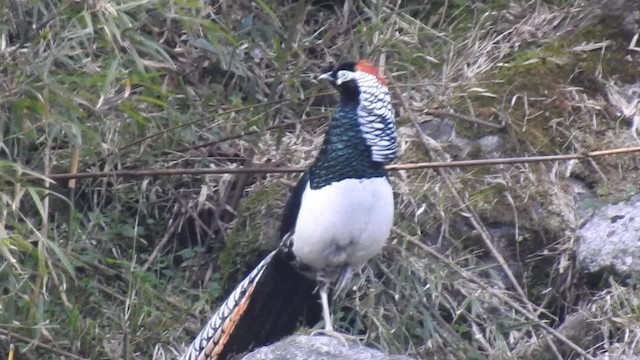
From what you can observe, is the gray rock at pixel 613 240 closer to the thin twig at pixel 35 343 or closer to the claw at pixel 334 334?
the claw at pixel 334 334

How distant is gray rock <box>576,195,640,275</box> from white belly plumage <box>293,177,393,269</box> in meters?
1.07

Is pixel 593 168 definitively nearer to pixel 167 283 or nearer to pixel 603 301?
pixel 603 301

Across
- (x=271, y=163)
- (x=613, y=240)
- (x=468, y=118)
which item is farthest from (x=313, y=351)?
(x=468, y=118)

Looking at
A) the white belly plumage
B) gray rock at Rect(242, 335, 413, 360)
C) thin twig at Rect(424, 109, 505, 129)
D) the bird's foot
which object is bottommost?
thin twig at Rect(424, 109, 505, 129)

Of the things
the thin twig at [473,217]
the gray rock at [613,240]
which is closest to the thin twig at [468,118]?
the thin twig at [473,217]

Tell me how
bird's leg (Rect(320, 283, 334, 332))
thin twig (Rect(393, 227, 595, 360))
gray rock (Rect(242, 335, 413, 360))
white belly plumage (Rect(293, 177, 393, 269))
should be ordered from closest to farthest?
gray rock (Rect(242, 335, 413, 360)), white belly plumage (Rect(293, 177, 393, 269)), bird's leg (Rect(320, 283, 334, 332)), thin twig (Rect(393, 227, 595, 360))

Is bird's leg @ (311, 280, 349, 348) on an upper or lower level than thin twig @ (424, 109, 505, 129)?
upper

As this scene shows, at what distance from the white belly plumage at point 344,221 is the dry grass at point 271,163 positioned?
74 centimetres

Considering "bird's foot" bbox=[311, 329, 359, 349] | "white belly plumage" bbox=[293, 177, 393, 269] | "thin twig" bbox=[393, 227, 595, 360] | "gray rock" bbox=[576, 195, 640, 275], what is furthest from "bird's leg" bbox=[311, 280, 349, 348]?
"gray rock" bbox=[576, 195, 640, 275]

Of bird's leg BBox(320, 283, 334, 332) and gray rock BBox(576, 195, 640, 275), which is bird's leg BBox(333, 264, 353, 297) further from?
gray rock BBox(576, 195, 640, 275)

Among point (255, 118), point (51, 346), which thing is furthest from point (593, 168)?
point (51, 346)

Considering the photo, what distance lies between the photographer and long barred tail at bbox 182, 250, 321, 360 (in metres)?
4.79

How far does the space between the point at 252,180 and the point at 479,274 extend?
105cm

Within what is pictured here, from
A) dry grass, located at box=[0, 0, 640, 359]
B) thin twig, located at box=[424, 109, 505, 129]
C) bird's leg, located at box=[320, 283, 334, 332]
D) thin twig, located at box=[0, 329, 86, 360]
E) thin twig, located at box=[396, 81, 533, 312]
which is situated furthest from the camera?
thin twig, located at box=[424, 109, 505, 129]
